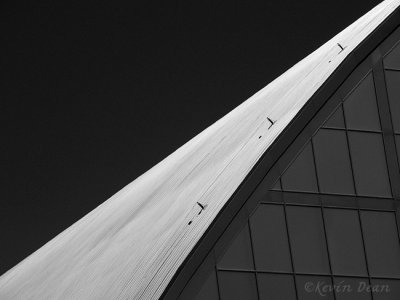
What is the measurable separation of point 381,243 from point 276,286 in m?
3.17

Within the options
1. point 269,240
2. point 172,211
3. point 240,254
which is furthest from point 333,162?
point 172,211

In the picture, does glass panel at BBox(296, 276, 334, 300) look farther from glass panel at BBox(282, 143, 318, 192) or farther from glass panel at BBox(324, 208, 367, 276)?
glass panel at BBox(282, 143, 318, 192)

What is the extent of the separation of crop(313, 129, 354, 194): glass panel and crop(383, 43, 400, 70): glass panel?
8.79 feet

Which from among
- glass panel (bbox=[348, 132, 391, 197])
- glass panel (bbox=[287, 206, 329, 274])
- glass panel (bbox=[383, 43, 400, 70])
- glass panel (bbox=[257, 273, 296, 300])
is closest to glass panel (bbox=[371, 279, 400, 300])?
glass panel (bbox=[287, 206, 329, 274])

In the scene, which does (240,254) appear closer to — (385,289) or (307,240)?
(307,240)

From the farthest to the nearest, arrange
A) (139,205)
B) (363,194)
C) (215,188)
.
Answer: (139,205) < (363,194) < (215,188)

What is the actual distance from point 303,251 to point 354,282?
4.87 ft

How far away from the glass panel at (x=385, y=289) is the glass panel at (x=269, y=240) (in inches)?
89.4

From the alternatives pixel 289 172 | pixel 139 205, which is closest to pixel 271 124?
pixel 289 172

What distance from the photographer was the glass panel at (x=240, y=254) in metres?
22.5

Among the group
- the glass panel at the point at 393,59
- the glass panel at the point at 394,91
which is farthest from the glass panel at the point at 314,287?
the glass panel at the point at 393,59

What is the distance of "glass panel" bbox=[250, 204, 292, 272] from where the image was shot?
22906 millimetres

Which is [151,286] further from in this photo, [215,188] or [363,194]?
[363,194]

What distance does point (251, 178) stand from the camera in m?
22.4
